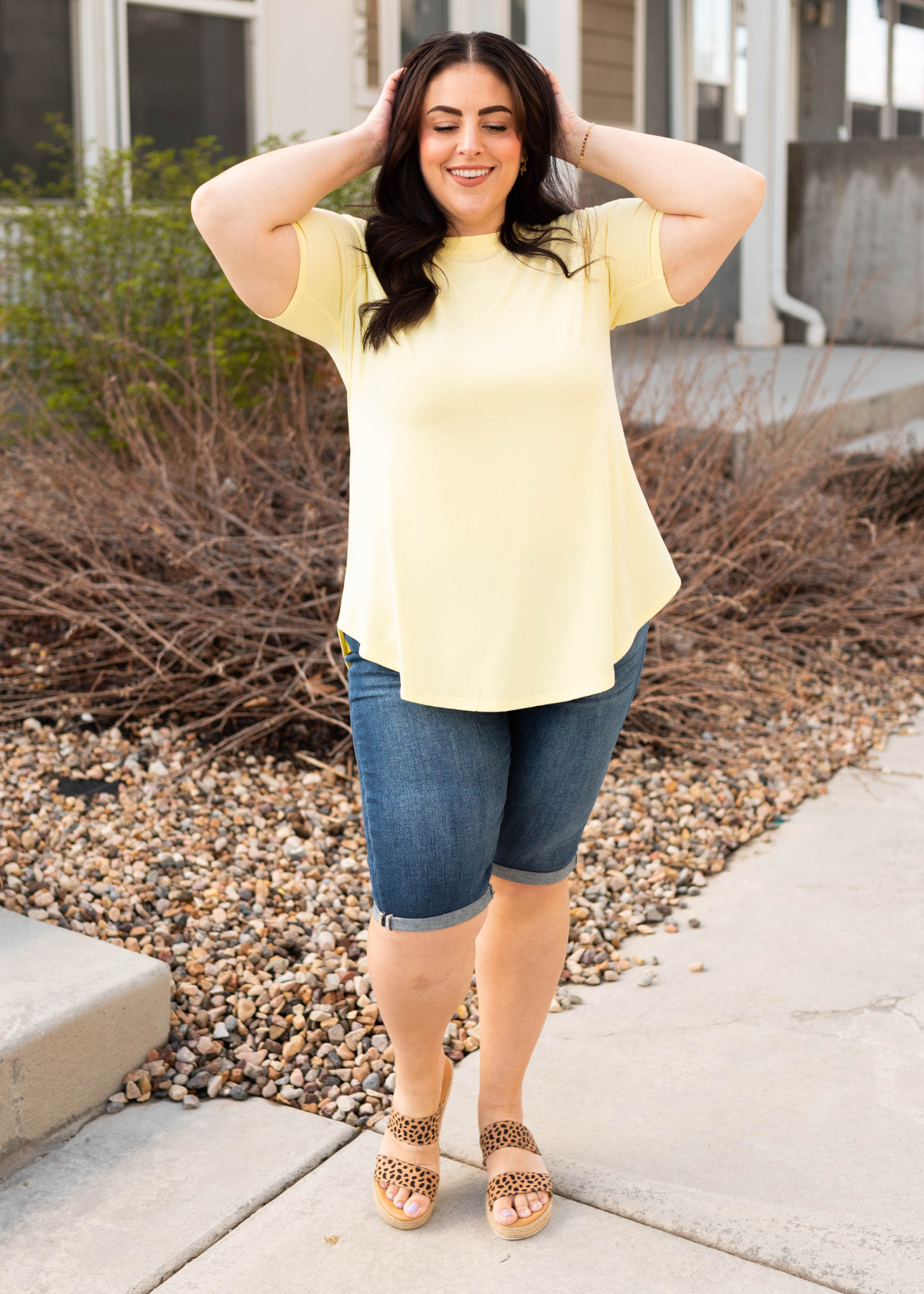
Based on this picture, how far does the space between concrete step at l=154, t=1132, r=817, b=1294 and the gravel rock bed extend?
322 mm

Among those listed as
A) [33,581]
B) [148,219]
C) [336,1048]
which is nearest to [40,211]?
[148,219]

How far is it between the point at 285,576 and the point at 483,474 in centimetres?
239

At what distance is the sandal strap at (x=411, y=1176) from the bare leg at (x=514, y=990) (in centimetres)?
10

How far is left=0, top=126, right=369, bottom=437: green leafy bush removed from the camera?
5.79 m

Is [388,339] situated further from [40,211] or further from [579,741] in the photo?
[40,211]

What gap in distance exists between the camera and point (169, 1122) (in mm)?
2295

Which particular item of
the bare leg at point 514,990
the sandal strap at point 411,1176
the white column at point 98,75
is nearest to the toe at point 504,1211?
the bare leg at point 514,990

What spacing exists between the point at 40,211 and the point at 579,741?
516cm

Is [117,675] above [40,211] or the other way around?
the other way around

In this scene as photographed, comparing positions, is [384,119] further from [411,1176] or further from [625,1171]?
[625,1171]

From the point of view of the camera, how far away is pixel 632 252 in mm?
1912

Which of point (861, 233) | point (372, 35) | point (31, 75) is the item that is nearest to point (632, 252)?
point (31, 75)

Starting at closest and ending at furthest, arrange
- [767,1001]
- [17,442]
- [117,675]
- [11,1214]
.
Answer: [11,1214] < [767,1001] < [117,675] < [17,442]

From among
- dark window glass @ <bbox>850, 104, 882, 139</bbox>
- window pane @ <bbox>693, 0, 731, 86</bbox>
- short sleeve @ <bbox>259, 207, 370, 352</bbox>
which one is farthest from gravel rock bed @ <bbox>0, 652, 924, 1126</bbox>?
dark window glass @ <bbox>850, 104, 882, 139</bbox>
